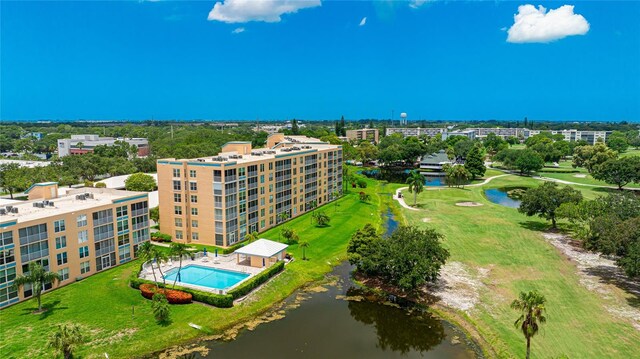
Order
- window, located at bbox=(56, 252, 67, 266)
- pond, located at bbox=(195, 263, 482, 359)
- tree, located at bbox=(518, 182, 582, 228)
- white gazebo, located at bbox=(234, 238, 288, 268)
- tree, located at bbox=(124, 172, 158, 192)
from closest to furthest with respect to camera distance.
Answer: pond, located at bbox=(195, 263, 482, 359)
window, located at bbox=(56, 252, 67, 266)
white gazebo, located at bbox=(234, 238, 288, 268)
tree, located at bbox=(518, 182, 582, 228)
tree, located at bbox=(124, 172, 158, 192)

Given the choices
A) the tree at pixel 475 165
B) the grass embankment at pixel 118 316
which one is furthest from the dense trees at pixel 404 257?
the tree at pixel 475 165

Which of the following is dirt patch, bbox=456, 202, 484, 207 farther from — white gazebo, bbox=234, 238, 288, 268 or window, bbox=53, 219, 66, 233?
window, bbox=53, 219, 66, 233

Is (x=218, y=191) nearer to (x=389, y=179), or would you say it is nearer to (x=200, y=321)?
(x=200, y=321)

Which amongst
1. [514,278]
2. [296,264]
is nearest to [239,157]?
[296,264]

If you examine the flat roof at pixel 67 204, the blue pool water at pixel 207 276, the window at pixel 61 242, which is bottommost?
the blue pool water at pixel 207 276

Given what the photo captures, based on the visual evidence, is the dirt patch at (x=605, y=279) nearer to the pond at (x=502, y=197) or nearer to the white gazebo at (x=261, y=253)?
the pond at (x=502, y=197)

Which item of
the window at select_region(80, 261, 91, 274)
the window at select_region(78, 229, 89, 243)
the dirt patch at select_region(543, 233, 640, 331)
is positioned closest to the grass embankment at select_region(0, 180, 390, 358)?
the window at select_region(80, 261, 91, 274)
